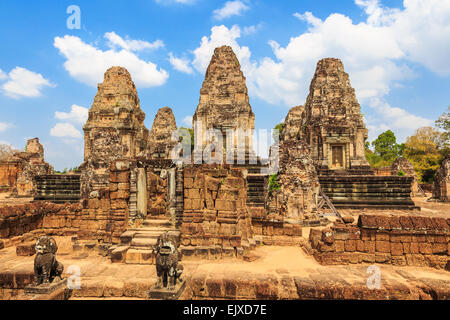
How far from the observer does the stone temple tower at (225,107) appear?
22109 mm

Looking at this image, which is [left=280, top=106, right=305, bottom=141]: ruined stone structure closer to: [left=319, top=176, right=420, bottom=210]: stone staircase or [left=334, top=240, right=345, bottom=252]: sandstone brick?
[left=319, top=176, right=420, bottom=210]: stone staircase

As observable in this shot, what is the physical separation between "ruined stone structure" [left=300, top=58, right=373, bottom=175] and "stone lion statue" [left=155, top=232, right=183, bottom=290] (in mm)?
15909

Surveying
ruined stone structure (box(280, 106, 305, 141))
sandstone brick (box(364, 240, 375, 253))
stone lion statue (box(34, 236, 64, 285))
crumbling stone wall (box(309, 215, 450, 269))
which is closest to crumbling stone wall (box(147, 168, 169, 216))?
stone lion statue (box(34, 236, 64, 285))

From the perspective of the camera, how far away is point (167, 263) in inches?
171

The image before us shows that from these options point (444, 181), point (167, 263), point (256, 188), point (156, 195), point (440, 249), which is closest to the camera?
point (167, 263)

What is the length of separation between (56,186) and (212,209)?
51.2 feet

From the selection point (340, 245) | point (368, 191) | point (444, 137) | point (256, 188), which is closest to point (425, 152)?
point (444, 137)

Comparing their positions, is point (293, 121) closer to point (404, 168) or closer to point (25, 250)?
point (404, 168)

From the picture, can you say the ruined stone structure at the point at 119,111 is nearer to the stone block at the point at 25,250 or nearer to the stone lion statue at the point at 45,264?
Result: the stone block at the point at 25,250

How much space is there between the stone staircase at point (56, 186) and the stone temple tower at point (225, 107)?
366 inches

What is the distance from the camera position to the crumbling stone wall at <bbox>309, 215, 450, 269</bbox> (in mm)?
5809

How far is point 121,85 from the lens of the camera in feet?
89.0

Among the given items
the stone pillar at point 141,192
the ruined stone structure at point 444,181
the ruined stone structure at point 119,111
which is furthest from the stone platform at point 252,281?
the ruined stone structure at point 119,111
